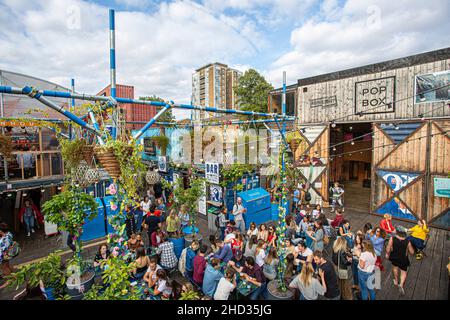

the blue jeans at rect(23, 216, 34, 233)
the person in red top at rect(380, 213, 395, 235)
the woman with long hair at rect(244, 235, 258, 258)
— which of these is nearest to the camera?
the woman with long hair at rect(244, 235, 258, 258)

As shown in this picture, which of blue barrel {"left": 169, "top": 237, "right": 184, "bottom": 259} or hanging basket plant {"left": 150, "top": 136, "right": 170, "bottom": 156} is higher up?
hanging basket plant {"left": 150, "top": 136, "right": 170, "bottom": 156}

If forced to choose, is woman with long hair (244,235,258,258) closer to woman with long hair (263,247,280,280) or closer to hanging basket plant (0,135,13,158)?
woman with long hair (263,247,280,280)

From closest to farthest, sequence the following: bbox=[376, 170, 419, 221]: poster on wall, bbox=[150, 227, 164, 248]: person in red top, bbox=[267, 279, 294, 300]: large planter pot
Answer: bbox=[267, 279, 294, 300]: large planter pot, bbox=[150, 227, 164, 248]: person in red top, bbox=[376, 170, 419, 221]: poster on wall

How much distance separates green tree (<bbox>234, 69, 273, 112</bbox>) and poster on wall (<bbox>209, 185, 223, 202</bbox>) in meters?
14.1

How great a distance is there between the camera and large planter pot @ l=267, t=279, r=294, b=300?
4.67 m

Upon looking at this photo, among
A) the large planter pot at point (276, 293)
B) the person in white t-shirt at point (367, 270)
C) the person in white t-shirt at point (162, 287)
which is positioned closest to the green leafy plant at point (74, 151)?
the person in white t-shirt at point (162, 287)

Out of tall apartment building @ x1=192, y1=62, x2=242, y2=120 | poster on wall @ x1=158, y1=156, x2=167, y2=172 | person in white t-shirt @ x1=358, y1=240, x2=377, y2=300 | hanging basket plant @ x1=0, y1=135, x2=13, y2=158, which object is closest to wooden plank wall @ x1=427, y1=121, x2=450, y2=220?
person in white t-shirt @ x1=358, y1=240, x2=377, y2=300

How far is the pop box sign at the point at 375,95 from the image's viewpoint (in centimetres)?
1032

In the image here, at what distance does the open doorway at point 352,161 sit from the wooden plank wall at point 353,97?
2.68 meters

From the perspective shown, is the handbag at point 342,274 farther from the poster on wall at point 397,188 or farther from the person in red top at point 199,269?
the poster on wall at point 397,188

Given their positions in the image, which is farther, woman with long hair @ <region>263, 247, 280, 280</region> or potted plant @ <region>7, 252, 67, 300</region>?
woman with long hair @ <region>263, 247, 280, 280</region>
